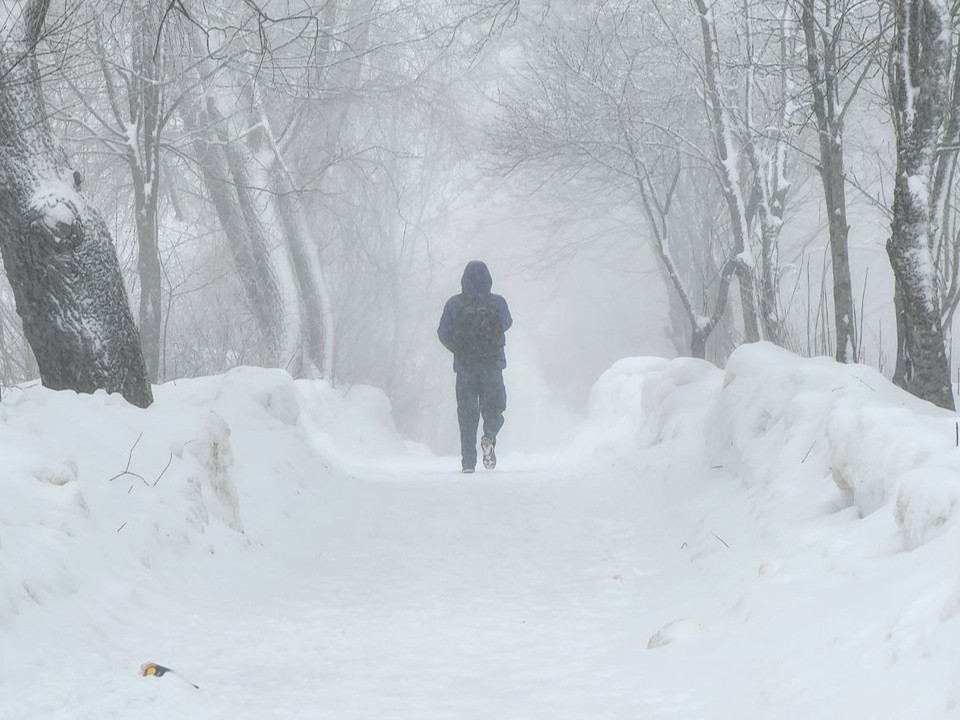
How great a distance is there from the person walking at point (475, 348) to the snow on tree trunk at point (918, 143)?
15.8 feet

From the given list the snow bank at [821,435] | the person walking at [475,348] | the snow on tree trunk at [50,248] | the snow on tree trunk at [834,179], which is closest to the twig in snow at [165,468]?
the snow on tree trunk at [50,248]

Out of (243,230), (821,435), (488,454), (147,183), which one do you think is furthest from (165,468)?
(243,230)

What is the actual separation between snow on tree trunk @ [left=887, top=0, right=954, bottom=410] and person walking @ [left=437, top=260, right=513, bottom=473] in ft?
15.8

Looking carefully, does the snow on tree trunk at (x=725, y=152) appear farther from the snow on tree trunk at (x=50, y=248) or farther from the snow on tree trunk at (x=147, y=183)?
the snow on tree trunk at (x=50, y=248)

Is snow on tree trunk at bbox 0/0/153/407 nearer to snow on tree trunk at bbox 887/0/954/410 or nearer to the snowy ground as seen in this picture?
the snowy ground

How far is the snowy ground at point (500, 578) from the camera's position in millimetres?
3129

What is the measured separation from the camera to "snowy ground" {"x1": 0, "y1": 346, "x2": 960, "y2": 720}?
3.13 m

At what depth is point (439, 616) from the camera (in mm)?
4555

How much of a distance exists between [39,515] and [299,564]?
70.7 inches

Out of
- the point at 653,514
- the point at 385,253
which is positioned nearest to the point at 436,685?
the point at 653,514

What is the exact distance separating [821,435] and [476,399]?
580 cm

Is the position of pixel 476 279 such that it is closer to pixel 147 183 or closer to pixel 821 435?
pixel 147 183

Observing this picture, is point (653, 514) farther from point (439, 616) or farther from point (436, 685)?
point (436, 685)

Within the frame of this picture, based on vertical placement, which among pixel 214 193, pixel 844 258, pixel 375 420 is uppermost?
pixel 214 193
